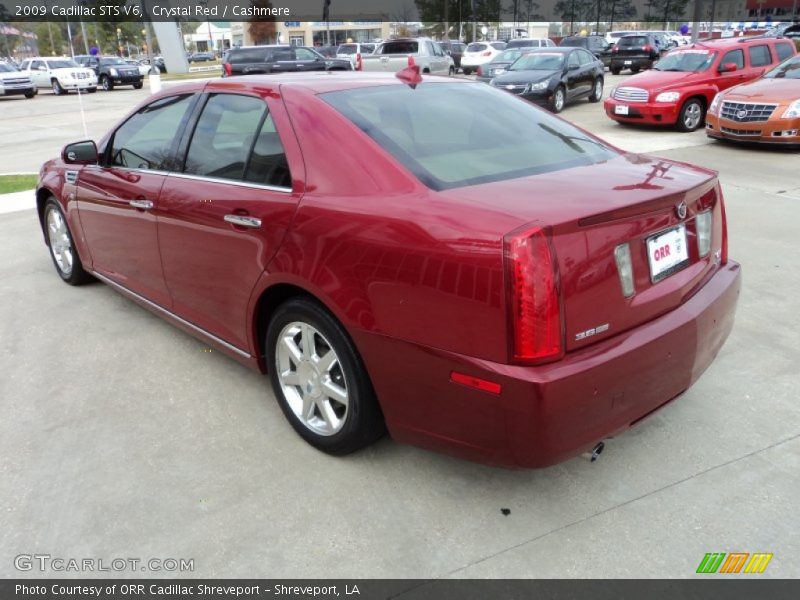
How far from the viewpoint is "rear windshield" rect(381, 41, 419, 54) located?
24.8 metres

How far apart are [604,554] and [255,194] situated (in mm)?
2056

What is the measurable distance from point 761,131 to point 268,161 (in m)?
9.61

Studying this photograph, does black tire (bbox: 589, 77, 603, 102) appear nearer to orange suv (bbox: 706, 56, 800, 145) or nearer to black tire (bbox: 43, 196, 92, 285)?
orange suv (bbox: 706, 56, 800, 145)

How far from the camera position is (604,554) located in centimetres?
241

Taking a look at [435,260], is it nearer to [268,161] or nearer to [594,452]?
[594,452]

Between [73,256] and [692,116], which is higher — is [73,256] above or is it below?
below

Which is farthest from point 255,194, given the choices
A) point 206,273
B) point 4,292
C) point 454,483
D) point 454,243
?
point 4,292

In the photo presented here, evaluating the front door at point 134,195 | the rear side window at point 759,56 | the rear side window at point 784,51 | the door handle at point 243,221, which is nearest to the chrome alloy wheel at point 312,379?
the door handle at point 243,221

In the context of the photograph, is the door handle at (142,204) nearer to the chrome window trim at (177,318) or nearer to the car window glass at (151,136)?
the car window glass at (151,136)

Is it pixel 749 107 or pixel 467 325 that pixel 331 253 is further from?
pixel 749 107

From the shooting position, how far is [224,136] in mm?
3389

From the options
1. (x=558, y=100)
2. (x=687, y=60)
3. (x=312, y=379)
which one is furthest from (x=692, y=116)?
(x=312, y=379)

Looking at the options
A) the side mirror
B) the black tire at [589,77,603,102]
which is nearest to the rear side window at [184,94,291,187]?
the side mirror

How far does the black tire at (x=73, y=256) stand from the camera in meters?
5.11
